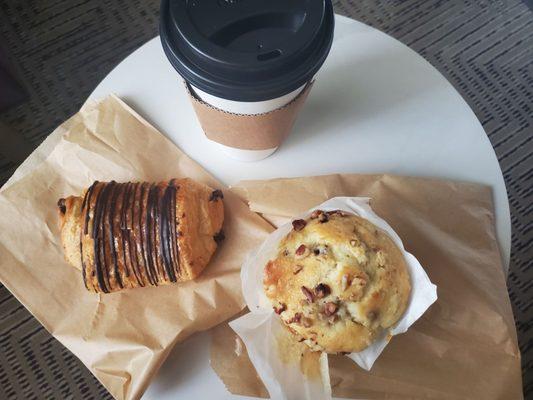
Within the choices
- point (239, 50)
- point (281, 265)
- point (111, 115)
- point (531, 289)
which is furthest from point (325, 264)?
point (531, 289)

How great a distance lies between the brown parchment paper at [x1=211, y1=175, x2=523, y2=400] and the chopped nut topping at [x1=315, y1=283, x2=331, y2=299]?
0.52 ft

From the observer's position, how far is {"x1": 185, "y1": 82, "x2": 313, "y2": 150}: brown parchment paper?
80cm

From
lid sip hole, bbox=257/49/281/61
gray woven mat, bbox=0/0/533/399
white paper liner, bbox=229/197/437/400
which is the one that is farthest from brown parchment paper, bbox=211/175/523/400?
gray woven mat, bbox=0/0/533/399

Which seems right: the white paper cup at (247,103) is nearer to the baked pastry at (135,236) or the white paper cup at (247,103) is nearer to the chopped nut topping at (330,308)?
the baked pastry at (135,236)

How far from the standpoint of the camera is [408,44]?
1.65 meters

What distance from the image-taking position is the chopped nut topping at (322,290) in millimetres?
687

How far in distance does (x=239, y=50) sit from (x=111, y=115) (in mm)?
362

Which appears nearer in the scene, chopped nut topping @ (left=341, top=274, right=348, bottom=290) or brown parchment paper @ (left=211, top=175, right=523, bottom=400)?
chopped nut topping @ (left=341, top=274, right=348, bottom=290)

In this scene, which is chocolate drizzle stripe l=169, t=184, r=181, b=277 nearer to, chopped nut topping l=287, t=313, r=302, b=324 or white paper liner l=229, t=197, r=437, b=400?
white paper liner l=229, t=197, r=437, b=400

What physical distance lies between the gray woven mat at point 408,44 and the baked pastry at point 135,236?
0.77m

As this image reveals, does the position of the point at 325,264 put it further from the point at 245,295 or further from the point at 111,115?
the point at 111,115

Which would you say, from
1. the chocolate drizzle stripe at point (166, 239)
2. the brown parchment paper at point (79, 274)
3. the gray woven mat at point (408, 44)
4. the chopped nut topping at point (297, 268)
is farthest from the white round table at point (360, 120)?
the gray woven mat at point (408, 44)

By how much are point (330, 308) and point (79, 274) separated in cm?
45

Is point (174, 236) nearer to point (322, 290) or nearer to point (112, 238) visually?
point (112, 238)
